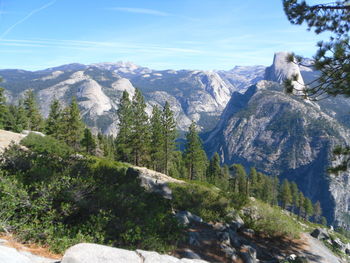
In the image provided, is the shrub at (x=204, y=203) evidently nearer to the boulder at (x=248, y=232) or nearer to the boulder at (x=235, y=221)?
the boulder at (x=235, y=221)

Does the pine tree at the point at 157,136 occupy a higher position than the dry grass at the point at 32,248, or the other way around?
the dry grass at the point at 32,248

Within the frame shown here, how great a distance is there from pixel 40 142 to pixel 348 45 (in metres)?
26.9

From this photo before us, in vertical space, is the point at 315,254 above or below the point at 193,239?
below

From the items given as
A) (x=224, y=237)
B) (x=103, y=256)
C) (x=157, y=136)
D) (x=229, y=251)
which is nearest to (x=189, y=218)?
(x=224, y=237)

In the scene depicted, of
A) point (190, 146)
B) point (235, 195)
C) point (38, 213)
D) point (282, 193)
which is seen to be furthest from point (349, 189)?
point (38, 213)

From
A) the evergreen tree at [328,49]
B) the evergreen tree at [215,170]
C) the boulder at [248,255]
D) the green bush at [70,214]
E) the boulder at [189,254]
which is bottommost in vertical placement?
the evergreen tree at [215,170]

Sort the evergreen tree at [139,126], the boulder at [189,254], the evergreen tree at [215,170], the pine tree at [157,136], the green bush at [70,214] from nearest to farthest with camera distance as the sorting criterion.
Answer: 1. the green bush at [70,214]
2. the boulder at [189,254]
3. the evergreen tree at [139,126]
4. the pine tree at [157,136]
5. the evergreen tree at [215,170]

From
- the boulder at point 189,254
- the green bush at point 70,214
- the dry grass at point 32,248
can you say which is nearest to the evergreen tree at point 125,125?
the green bush at point 70,214

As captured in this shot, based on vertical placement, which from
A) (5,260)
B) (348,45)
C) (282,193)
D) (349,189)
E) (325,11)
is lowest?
(349,189)

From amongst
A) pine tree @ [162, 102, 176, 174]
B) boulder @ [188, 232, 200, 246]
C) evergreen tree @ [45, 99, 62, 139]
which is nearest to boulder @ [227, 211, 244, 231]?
boulder @ [188, 232, 200, 246]

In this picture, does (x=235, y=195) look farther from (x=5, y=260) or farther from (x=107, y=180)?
(x=5, y=260)

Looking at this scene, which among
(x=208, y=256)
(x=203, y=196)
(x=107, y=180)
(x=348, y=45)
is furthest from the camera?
(x=203, y=196)

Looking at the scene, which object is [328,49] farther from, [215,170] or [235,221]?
[215,170]

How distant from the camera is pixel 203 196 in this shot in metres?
18.9
